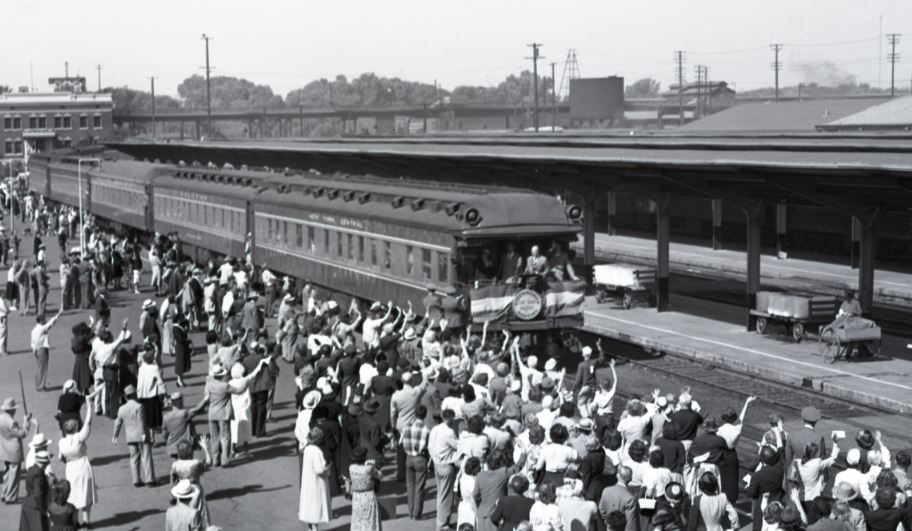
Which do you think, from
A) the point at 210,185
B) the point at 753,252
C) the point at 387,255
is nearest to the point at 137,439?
the point at 387,255

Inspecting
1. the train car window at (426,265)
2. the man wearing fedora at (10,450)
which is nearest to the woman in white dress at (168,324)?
the train car window at (426,265)

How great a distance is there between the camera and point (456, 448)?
538 inches

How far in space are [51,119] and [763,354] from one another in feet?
424

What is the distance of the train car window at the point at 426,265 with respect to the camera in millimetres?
24438

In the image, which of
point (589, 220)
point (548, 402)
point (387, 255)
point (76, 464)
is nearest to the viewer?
point (548, 402)

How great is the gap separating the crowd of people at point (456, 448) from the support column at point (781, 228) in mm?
26387

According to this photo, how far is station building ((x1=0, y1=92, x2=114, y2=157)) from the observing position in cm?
13838

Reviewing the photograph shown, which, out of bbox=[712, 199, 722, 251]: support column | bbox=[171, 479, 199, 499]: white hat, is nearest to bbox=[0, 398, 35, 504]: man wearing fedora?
bbox=[171, 479, 199, 499]: white hat

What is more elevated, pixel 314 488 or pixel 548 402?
pixel 548 402

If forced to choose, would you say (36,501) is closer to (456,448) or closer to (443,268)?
(456,448)

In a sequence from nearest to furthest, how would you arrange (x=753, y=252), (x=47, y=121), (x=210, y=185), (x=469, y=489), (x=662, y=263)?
1. (x=469, y=489)
2. (x=753, y=252)
3. (x=662, y=263)
4. (x=210, y=185)
5. (x=47, y=121)

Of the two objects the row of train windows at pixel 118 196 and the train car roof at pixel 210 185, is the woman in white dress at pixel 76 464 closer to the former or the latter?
the train car roof at pixel 210 185

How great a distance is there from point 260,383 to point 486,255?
21.6 feet

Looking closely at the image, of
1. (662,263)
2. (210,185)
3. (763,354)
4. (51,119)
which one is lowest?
(763,354)
